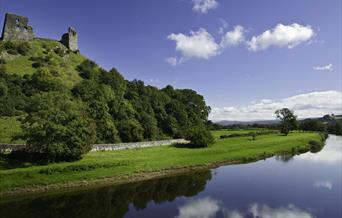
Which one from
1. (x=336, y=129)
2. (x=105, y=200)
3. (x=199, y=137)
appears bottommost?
(x=105, y=200)

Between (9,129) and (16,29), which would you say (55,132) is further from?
(16,29)

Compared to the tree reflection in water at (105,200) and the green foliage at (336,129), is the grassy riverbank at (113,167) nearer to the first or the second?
the tree reflection in water at (105,200)

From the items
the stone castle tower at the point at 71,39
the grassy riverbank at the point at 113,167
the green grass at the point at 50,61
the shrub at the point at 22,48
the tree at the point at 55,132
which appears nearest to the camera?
the grassy riverbank at the point at 113,167

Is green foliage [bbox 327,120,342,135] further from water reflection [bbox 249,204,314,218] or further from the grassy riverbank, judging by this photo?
water reflection [bbox 249,204,314,218]

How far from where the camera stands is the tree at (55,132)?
3941cm

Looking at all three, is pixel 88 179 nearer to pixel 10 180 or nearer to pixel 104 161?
pixel 104 161

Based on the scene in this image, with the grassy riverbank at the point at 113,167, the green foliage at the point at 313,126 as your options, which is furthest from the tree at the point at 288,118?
the grassy riverbank at the point at 113,167

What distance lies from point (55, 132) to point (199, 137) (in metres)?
35.3

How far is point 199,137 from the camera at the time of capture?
6650cm

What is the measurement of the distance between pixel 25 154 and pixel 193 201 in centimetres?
2519

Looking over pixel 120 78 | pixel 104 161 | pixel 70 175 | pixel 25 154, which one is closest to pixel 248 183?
pixel 104 161

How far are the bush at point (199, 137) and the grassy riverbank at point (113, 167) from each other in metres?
3.79

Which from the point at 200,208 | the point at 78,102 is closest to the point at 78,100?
the point at 78,102

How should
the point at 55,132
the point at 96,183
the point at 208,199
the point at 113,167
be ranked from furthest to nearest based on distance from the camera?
the point at 113,167, the point at 55,132, the point at 96,183, the point at 208,199
